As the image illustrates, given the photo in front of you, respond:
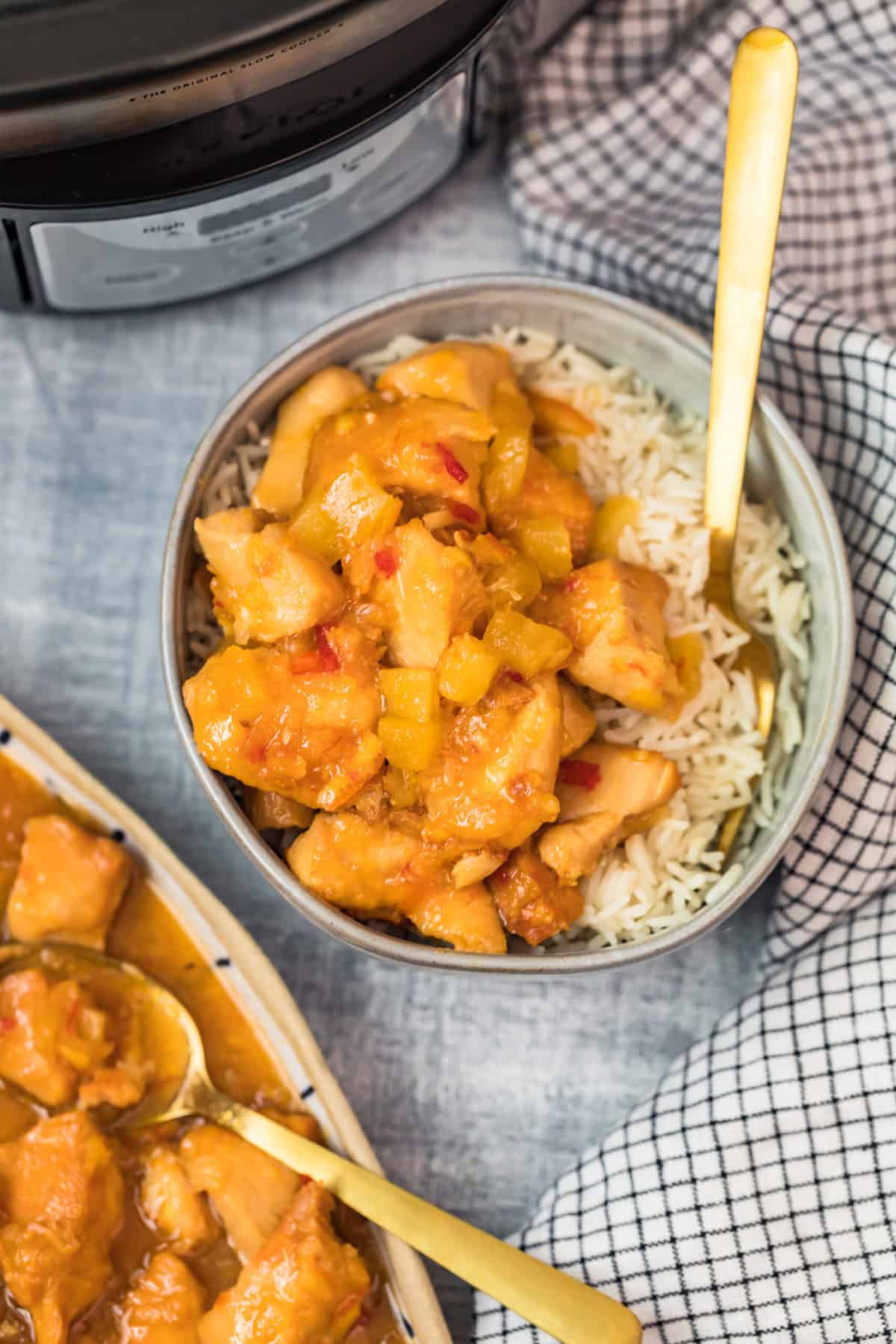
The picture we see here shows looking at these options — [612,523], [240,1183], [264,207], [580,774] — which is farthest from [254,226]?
[240,1183]

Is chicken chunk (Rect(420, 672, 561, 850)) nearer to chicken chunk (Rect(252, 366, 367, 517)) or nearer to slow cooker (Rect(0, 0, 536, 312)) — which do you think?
chicken chunk (Rect(252, 366, 367, 517))

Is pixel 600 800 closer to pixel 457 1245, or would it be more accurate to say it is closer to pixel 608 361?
pixel 457 1245

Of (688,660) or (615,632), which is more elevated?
(615,632)

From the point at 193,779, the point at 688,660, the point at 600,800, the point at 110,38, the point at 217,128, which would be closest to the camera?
the point at 110,38

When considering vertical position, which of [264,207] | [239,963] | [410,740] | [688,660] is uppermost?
[264,207]

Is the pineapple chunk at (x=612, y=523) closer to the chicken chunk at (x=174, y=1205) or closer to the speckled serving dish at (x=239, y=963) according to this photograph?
the speckled serving dish at (x=239, y=963)

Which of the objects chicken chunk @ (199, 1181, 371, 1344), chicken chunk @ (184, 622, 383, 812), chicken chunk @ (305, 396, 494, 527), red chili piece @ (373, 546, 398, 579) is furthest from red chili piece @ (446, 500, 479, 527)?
chicken chunk @ (199, 1181, 371, 1344)
